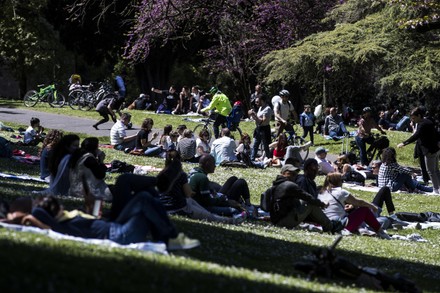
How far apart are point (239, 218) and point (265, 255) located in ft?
12.6

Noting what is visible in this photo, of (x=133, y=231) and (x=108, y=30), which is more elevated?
(x=108, y=30)

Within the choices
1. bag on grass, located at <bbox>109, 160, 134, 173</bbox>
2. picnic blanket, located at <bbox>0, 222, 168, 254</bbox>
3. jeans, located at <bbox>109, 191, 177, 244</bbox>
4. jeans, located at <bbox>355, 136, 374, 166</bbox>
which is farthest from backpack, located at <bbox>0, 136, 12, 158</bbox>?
jeans, located at <bbox>109, 191, 177, 244</bbox>

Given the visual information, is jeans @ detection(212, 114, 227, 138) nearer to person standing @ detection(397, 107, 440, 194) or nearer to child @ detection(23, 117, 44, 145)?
child @ detection(23, 117, 44, 145)

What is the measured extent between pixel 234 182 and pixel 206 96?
27057 mm

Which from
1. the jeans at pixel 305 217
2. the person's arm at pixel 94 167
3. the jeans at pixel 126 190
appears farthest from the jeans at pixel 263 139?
the jeans at pixel 126 190

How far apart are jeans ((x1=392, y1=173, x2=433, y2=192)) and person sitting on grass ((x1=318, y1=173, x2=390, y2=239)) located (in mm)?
6021

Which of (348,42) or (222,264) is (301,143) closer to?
(348,42)

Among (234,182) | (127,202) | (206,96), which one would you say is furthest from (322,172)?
(206,96)

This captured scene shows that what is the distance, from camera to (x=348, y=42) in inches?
1512

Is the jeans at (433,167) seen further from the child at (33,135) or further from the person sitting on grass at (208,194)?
the child at (33,135)

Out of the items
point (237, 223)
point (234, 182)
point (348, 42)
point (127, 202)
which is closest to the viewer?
point (127, 202)

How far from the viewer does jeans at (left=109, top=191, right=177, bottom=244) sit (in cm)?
1023

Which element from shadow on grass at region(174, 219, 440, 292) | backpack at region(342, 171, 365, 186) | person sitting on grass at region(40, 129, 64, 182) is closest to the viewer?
shadow on grass at region(174, 219, 440, 292)

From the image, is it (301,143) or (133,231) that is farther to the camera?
(301,143)
